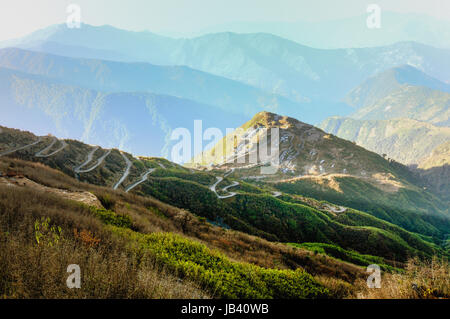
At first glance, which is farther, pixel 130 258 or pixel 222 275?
pixel 222 275

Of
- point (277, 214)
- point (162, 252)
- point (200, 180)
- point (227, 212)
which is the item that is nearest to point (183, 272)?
point (162, 252)

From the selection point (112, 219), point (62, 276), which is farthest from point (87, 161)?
point (62, 276)

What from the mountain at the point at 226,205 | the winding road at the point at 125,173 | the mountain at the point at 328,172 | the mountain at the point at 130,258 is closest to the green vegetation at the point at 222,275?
the mountain at the point at 130,258

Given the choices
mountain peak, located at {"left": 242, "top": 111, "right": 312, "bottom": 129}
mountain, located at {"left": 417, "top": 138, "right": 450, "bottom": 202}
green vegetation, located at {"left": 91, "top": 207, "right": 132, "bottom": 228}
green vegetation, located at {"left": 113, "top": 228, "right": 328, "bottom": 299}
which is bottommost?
green vegetation, located at {"left": 113, "top": 228, "right": 328, "bottom": 299}

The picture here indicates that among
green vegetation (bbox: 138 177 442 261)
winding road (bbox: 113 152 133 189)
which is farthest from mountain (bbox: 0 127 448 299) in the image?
winding road (bbox: 113 152 133 189)

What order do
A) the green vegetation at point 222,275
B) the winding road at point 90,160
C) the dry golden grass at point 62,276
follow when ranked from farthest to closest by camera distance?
the winding road at point 90,160
the green vegetation at point 222,275
the dry golden grass at point 62,276

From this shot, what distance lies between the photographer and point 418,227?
70375mm

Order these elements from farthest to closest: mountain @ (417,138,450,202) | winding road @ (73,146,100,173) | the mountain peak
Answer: mountain @ (417,138,450,202) → the mountain peak → winding road @ (73,146,100,173)

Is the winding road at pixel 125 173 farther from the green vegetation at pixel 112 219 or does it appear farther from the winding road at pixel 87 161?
the green vegetation at pixel 112 219

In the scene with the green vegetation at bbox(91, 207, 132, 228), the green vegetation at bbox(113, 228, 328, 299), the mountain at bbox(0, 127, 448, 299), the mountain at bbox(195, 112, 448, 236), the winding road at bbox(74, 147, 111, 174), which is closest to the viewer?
the mountain at bbox(0, 127, 448, 299)

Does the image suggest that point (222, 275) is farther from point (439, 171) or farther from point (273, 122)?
point (439, 171)

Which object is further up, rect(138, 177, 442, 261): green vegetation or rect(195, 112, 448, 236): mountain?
rect(195, 112, 448, 236): mountain

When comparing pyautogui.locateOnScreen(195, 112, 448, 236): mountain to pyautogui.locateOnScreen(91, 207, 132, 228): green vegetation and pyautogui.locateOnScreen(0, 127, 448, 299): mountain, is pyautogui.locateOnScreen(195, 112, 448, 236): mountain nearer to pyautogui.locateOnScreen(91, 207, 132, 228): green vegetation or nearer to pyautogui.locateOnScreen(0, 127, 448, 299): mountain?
pyautogui.locateOnScreen(0, 127, 448, 299): mountain

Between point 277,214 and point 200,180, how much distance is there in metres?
21.5
